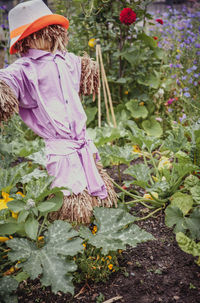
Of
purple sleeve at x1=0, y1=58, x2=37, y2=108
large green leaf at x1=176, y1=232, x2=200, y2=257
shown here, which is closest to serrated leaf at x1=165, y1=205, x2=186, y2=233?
large green leaf at x1=176, y1=232, x2=200, y2=257

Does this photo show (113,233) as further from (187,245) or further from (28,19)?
(28,19)

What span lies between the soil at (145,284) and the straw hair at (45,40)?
4.01 ft

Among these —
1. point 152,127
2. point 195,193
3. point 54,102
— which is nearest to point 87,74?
point 54,102

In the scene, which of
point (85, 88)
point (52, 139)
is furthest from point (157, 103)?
point (52, 139)

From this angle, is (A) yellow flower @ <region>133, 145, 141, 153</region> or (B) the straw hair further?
(A) yellow flower @ <region>133, 145, 141, 153</region>

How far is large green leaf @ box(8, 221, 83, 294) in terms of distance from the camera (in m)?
1.24

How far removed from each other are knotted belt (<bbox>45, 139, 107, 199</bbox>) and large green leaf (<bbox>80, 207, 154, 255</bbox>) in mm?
241

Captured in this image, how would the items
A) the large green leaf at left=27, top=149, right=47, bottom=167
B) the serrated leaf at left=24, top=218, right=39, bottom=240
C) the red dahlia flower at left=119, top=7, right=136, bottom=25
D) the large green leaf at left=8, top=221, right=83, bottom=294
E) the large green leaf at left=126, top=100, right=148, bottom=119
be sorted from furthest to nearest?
1. the large green leaf at left=126, top=100, right=148, bottom=119
2. the red dahlia flower at left=119, top=7, right=136, bottom=25
3. the large green leaf at left=27, top=149, right=47, bottom=167
4. the serrated leaf at left=24, top=218, right=39, bottom=240
5. the large green leaf at left=8, top=221, right=83, bottom=294

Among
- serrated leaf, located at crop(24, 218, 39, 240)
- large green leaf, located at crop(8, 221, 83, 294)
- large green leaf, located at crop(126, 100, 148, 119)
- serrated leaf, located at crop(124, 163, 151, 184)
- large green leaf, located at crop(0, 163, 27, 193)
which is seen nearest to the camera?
large green leaf, located at crop(8, 221, 83, 294)

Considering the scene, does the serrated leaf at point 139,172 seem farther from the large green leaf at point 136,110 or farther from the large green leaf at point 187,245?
the large green leaf at point 136,110

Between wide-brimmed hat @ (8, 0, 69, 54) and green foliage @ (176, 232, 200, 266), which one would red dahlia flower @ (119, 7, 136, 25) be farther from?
green foliage @ (176, 232, 200, 266)

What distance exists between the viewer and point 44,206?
1.46m

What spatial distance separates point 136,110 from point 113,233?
2.21 m

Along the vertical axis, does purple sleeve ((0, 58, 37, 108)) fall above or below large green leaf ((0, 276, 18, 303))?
above
